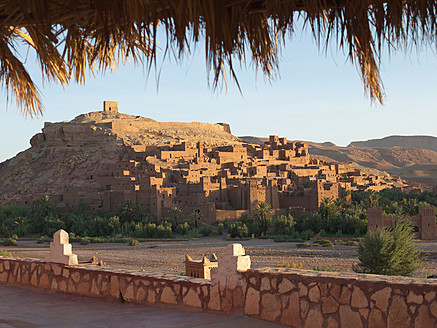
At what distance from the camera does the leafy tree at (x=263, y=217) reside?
109 feet

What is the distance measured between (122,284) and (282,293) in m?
1.92

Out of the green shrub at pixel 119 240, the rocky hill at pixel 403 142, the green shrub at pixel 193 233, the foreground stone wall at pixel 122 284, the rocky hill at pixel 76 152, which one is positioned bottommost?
the green shrub at pixel 119 240

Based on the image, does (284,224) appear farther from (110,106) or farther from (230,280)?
(110,106)

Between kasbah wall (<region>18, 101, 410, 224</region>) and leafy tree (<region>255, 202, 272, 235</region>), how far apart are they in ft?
6.34

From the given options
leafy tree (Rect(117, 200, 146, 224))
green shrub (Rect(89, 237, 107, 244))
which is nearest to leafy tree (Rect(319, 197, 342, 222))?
leafy tree (Rect(117, 200, 146, 224))

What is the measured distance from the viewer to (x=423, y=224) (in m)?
27.8

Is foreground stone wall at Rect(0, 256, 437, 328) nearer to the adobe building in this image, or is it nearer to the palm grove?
the adobe building

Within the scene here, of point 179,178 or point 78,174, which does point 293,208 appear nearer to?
point 179,178

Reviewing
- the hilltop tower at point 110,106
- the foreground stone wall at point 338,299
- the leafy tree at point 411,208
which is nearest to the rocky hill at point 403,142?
the hilltop tower at point 110,106

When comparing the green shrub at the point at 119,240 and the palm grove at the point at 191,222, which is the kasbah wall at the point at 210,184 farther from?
the green shrub at the point at 119,240

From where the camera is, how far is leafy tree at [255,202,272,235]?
109 feet

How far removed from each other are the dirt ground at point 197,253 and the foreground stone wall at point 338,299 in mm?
15426

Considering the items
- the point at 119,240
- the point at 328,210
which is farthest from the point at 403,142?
the point at 119,240

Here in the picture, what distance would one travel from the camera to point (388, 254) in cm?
1211
